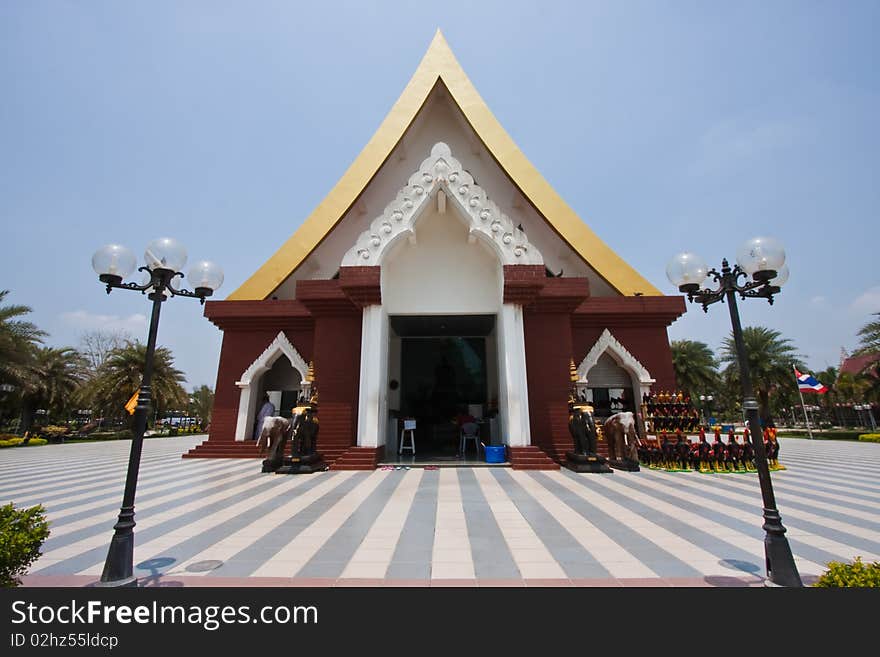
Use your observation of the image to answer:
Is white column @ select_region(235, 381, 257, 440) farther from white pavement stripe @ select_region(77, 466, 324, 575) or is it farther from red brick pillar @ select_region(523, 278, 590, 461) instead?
red brick pillar @ select_region(523, 278, 590, 461)

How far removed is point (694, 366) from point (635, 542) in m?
26.6

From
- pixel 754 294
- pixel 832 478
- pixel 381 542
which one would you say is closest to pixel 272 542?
pixel 381 542

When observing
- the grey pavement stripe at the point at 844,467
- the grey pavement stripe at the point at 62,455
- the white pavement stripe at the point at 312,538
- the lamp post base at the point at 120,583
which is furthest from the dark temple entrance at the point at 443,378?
the lamp post base at the point at 120,583

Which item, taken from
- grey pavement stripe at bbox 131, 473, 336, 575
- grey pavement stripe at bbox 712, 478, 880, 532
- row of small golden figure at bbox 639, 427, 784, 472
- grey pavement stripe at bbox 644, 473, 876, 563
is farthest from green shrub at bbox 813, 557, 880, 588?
row of small golden figure at bbox 639, 427, 784, 472

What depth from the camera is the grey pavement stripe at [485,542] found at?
315 cm

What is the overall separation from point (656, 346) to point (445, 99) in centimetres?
972

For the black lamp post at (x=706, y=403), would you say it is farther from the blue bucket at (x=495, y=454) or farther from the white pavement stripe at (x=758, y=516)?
the blue bucket at (x=495, y=454)

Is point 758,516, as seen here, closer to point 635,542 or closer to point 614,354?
point 635,542

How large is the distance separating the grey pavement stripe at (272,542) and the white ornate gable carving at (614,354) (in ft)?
25.4

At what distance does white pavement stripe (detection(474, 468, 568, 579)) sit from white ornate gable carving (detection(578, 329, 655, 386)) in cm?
603

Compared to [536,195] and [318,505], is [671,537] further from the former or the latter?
[536,195]

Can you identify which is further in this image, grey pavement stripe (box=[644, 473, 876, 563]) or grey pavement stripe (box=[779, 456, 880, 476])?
grey pavement stripe (box=[779, 456, 880, 476])

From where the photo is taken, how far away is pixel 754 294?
3803mm

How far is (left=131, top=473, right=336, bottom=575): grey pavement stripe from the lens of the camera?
349cm
